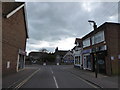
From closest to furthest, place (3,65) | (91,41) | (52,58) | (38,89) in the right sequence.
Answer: (38,89) < (3,65) < (91,41) < (52,58)

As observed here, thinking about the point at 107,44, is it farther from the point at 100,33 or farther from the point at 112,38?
the point at 100,33

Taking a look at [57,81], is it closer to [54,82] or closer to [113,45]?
[54,82]

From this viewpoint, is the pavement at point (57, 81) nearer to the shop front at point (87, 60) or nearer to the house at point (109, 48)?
the house at point (109, 48)

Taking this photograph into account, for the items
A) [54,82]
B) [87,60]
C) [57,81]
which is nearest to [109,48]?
[87,60]

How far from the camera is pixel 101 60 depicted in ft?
68.8

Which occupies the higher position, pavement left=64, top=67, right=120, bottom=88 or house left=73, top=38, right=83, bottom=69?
house left=73, top=38, right=83, bottom=69

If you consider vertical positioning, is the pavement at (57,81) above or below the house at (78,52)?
below

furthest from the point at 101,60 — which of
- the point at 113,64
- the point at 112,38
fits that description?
the point at 112,38

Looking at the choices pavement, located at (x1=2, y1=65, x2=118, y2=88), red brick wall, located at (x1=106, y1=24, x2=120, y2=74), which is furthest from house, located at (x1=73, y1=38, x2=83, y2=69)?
pavement, located at (x1=2, y1=65, x2=118, y2=88)

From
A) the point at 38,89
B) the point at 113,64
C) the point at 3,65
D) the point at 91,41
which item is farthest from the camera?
the point at 91,41

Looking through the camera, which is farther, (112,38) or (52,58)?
(52,58)

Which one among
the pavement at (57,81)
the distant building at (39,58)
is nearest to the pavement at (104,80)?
the pavement at (57,81)

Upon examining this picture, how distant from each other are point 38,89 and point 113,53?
1334cm

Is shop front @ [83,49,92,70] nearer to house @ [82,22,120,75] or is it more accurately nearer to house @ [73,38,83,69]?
house @ [73,38,83,69]
